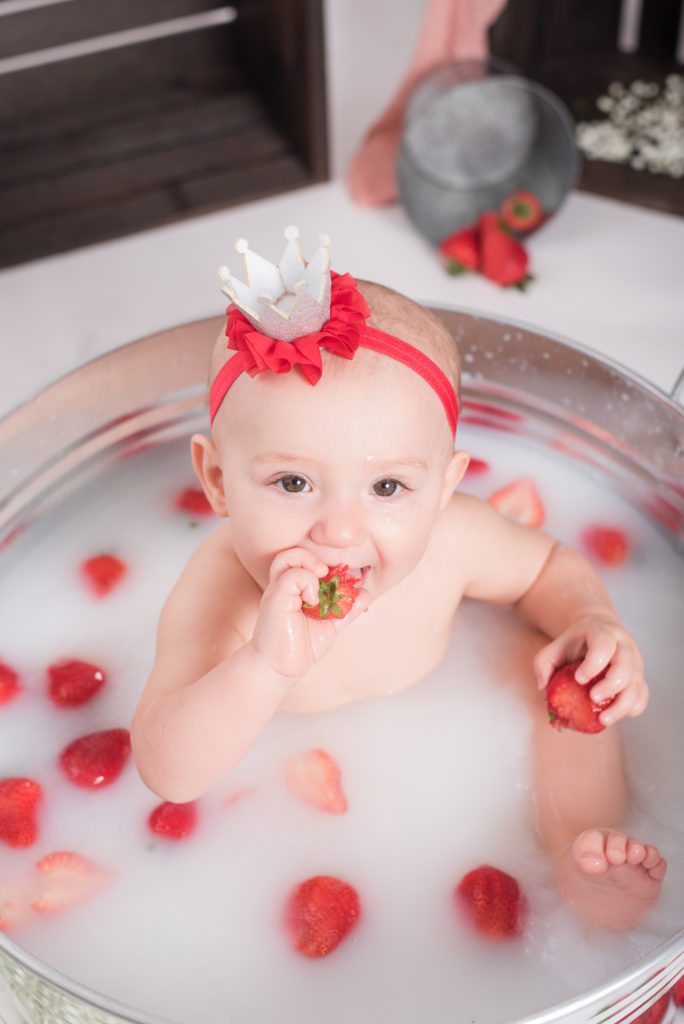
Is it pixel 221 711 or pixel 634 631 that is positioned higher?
pixel 221 711

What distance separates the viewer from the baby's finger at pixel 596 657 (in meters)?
1.09

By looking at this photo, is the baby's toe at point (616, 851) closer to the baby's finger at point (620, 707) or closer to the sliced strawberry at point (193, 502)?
the baby's finger at point (620, 707)

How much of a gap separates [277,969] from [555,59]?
1.96 m

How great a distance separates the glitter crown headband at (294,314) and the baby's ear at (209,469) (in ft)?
0.38

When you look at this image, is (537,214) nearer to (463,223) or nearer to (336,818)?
(463,223)

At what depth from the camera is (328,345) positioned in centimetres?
93

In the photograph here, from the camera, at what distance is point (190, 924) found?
42.9 inches

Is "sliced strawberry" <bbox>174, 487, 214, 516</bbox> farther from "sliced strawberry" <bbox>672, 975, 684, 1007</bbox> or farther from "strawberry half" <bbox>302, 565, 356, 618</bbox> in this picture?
"sliced strawberry" <bbox>672, 975, 684, 1007</bbox>

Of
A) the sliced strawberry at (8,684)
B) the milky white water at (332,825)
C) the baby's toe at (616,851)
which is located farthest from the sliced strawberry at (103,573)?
the baby's toe at (616,851)

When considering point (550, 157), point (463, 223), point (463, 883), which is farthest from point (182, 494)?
point (550, 157)

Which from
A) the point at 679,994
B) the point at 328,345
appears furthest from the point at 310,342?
the point at 679,994

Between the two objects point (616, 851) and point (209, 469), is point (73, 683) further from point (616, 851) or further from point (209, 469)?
point (616, 851)

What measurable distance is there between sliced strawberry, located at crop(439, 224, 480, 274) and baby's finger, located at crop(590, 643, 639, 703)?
100 centimetres

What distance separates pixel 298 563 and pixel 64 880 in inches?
15.5
